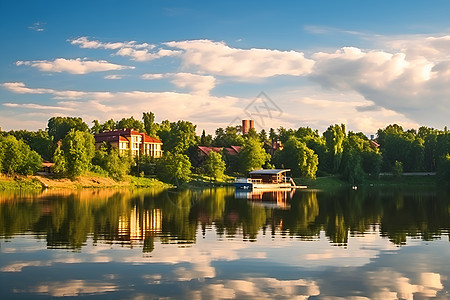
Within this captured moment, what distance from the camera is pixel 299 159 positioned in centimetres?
11681

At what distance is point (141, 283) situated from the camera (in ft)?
54.3

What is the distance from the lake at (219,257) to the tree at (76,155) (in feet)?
161

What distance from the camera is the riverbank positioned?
77250mm

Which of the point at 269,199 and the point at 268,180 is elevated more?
the point at 268,180

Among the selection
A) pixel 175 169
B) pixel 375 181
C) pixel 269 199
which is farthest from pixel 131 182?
pixel 375 181

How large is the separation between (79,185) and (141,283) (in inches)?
2804

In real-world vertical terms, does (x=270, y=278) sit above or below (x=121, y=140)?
below

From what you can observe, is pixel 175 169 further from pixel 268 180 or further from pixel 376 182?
pixel 376 182

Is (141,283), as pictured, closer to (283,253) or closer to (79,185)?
(283,253)

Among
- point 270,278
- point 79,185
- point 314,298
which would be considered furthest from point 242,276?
point 79,185

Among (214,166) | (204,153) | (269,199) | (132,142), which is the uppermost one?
(132,142)

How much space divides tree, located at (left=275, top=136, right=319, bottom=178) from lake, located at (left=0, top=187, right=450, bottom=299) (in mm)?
78334

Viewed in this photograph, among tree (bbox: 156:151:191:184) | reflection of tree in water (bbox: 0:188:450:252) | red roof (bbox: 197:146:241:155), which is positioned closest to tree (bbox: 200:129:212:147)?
red roof (bbox: 197:146:241:155)

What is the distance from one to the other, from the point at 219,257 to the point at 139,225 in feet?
39.3
